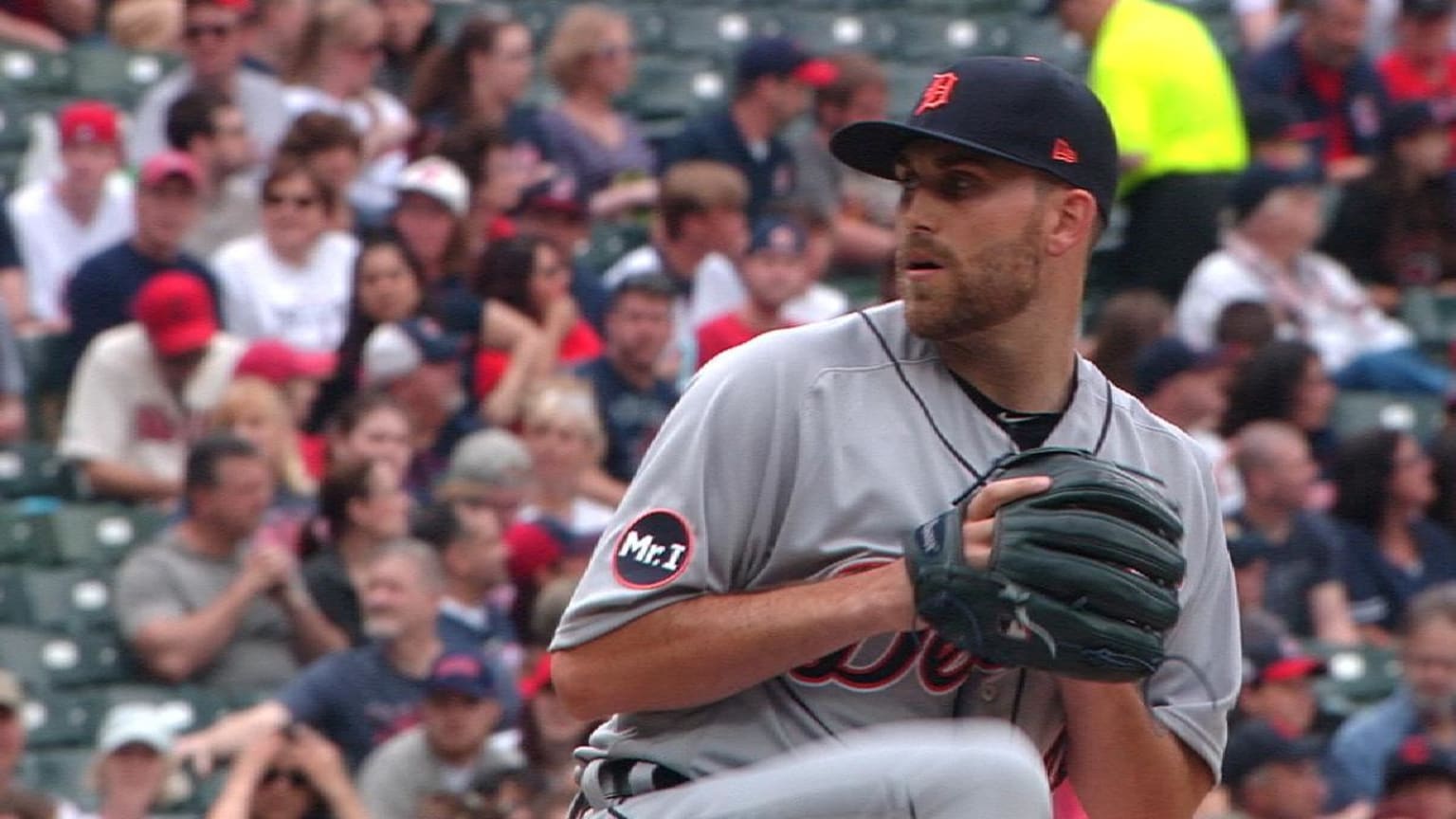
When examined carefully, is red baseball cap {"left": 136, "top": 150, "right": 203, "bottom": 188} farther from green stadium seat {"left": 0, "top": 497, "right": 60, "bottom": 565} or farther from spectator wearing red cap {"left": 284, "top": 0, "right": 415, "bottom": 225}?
spectator wearing red cap {"left": 284, "top": 0, "right": 415, "bottom": 225}

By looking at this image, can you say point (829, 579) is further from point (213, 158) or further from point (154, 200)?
point (213, 158)

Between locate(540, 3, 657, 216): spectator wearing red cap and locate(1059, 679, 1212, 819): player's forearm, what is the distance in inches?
245

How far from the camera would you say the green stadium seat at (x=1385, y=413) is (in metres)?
9.02

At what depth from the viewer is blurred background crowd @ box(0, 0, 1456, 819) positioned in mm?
6516

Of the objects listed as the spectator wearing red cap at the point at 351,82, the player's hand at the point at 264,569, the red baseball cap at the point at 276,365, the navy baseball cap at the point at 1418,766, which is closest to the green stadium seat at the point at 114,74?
the spectator wearing red cap at the point at 351,82

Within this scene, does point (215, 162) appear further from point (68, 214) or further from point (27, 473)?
point (27, 473)

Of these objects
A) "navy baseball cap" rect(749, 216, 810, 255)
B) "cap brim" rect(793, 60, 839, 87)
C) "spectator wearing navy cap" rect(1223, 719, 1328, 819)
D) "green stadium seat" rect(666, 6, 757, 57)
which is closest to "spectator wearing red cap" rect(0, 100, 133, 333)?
"navy baseball cap" rect(749, 216, 810, 255)

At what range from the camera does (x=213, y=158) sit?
329 inches

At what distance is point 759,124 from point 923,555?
6.54 m

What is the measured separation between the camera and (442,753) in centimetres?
614

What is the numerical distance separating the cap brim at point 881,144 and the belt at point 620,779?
73 cm

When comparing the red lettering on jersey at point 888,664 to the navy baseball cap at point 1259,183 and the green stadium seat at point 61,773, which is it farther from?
the navy baseball cap at point 1259,183

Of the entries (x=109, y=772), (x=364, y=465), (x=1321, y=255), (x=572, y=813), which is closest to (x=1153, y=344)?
(x=1321, y=255)

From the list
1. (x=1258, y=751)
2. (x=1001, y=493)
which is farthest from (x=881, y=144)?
(x=1258, y=751)
